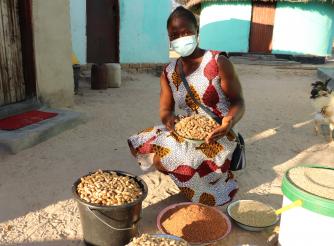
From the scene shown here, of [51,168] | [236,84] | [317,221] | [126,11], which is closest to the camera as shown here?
[317,221]

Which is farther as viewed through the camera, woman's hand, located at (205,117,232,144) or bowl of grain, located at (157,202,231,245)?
woman's hand, located at (205,117,232,144)

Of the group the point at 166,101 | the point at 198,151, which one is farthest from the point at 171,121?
the point at 198,151

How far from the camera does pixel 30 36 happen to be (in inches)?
212

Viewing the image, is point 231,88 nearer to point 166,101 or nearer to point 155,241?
point 166,101

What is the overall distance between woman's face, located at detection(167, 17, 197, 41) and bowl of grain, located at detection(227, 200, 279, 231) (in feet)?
5.22

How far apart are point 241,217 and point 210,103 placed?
3.51 ft

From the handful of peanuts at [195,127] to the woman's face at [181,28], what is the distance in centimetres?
74

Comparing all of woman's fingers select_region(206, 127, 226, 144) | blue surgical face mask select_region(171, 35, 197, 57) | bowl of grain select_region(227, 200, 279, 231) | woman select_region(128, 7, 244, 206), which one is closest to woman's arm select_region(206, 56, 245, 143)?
woman select_region(128, 7, 244, 206)

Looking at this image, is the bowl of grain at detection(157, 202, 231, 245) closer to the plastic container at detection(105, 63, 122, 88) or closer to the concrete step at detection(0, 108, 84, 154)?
the concrete step at detection(0, 108, 84, 154)

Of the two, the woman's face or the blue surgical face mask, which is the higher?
the woman's face

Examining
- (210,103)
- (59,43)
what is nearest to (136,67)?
(59,43)

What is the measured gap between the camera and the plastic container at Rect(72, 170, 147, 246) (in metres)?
2.27

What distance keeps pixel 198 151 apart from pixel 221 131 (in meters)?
0.28

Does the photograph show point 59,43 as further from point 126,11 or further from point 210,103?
point 126,11
